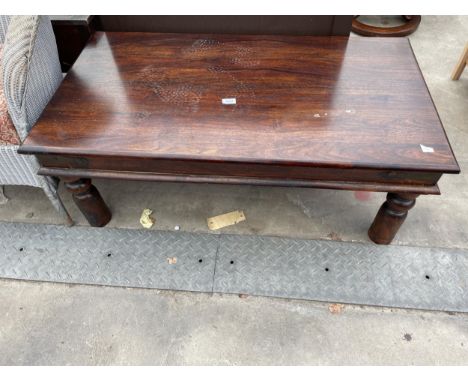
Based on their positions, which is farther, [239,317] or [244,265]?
[244,265]

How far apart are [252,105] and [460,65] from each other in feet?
6.77

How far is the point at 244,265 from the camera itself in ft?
5.67

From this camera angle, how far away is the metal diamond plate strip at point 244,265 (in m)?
1.63

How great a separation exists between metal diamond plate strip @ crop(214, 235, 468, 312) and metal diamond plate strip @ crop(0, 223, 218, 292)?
5.4 inches

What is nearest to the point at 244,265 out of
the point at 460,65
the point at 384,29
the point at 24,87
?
the point at 24,87

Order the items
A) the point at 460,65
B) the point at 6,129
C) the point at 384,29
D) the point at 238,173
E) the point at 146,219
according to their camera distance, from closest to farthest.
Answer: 1. the point at 238,173
2. the point at 6,129
3. the point at 146,219
4. the point at 460,65
5. the point at 384,29

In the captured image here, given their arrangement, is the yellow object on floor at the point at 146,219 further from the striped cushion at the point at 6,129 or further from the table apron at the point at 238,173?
the striped cushion at the point at 6,129

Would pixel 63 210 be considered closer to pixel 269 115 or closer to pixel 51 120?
pixel 51 120

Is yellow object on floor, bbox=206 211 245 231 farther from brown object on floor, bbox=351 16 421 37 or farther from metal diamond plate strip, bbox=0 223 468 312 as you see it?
brown object on floor, bbox=351 16 421 37

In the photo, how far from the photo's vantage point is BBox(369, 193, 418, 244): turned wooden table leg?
147cm

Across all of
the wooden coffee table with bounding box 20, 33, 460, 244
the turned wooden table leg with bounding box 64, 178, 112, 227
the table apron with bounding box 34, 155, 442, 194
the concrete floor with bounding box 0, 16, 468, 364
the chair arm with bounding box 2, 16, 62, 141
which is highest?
the chair arm with bounding box 2, 16, 62, 141

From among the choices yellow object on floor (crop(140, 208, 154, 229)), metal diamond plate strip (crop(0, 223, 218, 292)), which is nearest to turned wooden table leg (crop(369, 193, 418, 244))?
metal diamond plate strip (crop(0, 223, 218, 292))

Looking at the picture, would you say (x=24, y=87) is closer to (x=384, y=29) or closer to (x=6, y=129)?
(x=6, y=129)

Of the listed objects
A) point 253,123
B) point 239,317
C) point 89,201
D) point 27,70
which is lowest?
point 239,317
